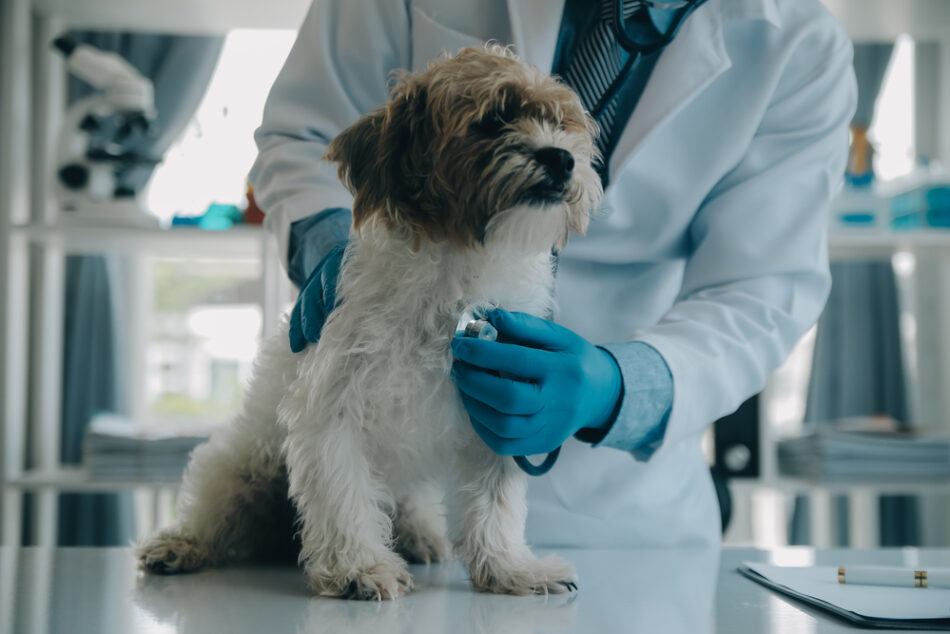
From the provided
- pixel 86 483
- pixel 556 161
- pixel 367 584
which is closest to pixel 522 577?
pixel 367 584

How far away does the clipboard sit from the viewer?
2.44 feet

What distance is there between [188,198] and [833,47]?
2688 mm

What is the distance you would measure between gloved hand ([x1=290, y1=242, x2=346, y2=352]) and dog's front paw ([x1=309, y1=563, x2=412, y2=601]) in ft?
0.83

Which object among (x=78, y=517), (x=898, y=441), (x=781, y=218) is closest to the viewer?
(x=781, y=218)

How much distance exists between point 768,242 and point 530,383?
51 cm

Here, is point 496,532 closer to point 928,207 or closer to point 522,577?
point 522,577

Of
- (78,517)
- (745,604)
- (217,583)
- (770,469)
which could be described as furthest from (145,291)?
(745,604)

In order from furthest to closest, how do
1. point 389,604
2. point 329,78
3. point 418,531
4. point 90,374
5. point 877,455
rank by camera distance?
point 90,374 < point 877,455 < point 329,78 < point 418,531 < point 389,604

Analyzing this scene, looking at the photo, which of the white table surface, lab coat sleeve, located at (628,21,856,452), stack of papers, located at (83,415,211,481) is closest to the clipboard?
the white table surface

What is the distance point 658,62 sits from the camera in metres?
1.20

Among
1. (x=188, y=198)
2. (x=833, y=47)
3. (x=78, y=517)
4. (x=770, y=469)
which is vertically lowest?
(x=78, y=517)

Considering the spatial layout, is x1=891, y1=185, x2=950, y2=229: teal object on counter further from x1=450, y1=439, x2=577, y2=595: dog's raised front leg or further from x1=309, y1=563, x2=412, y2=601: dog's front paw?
x1=309, y1=563, x2=412, y2=601: dog's front paw

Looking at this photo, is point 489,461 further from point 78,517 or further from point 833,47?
point 78,517

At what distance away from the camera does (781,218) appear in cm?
122
